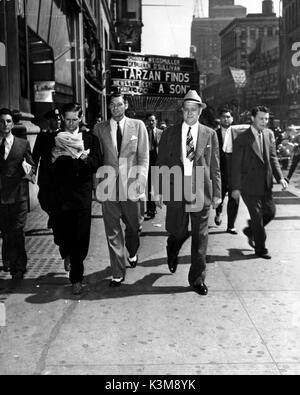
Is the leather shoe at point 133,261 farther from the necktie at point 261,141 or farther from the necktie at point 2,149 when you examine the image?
the necktie at point 261,141

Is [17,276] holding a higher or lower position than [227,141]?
lower

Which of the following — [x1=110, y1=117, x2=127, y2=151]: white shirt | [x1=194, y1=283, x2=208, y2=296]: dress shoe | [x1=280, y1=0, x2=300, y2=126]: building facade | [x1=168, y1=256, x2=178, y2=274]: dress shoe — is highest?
[x1=280, y1=0, x2=300, y2=126]: building facade

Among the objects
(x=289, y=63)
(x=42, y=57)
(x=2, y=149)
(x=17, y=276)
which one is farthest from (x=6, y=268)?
(x=289, y=63)

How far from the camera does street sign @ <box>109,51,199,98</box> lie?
13.7 m

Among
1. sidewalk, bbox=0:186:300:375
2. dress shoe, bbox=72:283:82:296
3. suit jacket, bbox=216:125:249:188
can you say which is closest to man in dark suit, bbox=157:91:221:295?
sidewalk, bbox=0:186:300:375

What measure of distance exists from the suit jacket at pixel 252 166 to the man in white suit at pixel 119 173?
1615 mm

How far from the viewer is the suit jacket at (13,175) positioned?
18.9 feet

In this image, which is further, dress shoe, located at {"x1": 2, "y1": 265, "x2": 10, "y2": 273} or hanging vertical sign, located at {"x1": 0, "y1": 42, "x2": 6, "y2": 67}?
hanging vertical sign, located at {"x1": 0, "y1": 42, "x2": 6, "y2": 67}

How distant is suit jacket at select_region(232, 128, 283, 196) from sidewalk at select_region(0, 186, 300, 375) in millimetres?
875

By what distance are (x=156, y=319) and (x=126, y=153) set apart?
1875 millimetres

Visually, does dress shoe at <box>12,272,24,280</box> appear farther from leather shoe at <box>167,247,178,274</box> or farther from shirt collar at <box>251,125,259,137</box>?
shirt collar at <box>251,125,259,137</box>

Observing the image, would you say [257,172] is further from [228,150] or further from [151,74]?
[151,74]

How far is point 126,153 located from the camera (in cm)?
560
